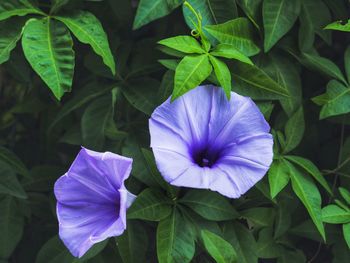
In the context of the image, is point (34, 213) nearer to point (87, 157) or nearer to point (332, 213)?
point (87, 157)

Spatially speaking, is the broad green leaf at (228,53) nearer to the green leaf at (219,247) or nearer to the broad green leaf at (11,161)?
the green leaf at (219,247)

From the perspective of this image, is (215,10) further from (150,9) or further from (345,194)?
(345,194)

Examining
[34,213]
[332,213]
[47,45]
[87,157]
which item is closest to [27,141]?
[34,213]

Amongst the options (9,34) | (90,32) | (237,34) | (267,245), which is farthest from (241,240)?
(9,34)

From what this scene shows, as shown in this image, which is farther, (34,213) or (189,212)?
(34,213)

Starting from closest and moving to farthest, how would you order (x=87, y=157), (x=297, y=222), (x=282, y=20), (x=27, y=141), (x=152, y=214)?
1. (x=87, y=157)
2. (x=152, y=214)
3. (x=282, y=20)
4. (x=297, y=222)
5. (x=27, y=141)

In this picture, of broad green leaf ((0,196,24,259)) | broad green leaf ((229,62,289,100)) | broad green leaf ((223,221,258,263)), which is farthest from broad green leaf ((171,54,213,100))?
broad green leaf ((0,196,24,259))

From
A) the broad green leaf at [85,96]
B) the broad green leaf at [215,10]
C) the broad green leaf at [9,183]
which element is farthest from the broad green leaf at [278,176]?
the broad green leaf at [9,183]

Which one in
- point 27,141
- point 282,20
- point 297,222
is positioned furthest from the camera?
point 27,141
